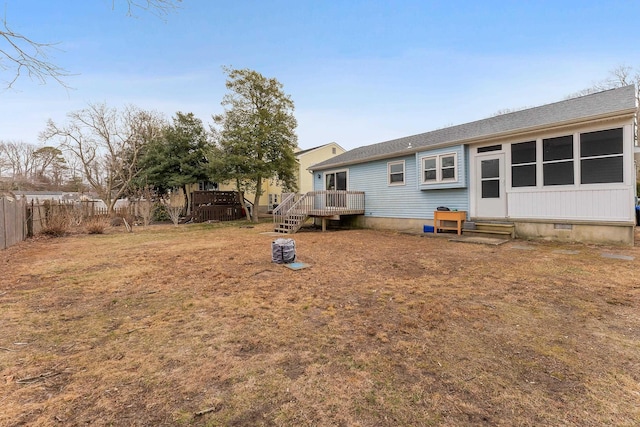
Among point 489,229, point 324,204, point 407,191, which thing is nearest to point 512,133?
point 489,229

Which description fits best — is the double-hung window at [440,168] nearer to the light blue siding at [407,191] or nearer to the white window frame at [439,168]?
the white window frame at [439,168]

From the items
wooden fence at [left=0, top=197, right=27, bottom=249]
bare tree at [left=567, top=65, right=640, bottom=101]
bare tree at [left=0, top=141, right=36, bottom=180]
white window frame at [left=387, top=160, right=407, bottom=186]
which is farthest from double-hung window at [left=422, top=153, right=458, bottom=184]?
bare tree at [left=0, top=141, right=36, bottom=180]

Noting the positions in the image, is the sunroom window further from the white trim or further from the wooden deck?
the white trim

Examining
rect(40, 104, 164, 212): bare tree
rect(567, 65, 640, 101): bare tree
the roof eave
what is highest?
rect(567, 65, 640, 101): bare tree

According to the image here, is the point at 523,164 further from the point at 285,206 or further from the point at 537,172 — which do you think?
the point at 285,206

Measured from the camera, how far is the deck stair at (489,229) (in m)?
8.67

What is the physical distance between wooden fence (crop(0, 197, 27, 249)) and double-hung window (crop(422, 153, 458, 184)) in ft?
42.8

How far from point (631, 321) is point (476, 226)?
6.66 m

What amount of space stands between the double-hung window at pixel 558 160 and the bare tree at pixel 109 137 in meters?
22.2

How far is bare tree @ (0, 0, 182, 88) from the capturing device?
2.53m

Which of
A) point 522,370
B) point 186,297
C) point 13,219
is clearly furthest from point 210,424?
point 13,219

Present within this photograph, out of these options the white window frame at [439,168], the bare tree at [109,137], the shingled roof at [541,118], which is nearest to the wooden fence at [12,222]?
the bare tree at [109,137]

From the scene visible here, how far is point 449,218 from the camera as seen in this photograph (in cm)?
977

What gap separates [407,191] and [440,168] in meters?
1.64
